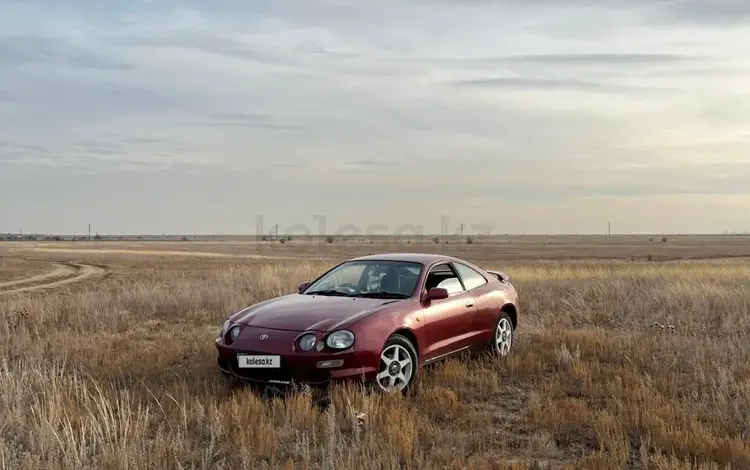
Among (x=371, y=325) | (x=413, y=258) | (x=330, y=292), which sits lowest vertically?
(x=371, y=325)

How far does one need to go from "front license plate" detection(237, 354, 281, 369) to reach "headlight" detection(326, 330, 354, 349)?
0.50 m

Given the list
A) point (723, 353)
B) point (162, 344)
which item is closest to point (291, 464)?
point (162, 344)

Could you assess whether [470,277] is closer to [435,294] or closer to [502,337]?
[502,337]

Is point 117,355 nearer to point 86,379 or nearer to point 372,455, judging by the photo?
point 86,379

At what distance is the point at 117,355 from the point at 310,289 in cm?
276

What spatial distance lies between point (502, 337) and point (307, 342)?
11.1 ft

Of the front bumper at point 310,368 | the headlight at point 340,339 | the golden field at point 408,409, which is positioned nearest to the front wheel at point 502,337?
the golden field at point 408,409

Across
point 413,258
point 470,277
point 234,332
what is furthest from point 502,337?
point 234,332

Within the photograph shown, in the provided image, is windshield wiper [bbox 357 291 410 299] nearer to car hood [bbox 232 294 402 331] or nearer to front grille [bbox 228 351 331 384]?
car hood [bbox 232 294 402 331]

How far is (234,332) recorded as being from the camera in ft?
21.9

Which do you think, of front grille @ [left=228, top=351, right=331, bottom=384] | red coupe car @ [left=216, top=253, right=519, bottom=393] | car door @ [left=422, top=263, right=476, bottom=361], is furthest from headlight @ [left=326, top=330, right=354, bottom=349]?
car door @ [left=422, top=263, right=476, bottom=361]

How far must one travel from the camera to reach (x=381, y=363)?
6.41 m

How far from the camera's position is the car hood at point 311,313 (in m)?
6.36

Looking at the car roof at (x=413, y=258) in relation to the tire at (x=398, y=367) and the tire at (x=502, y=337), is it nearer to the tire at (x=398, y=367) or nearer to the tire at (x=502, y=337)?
the tire at (x=502, y=337)
